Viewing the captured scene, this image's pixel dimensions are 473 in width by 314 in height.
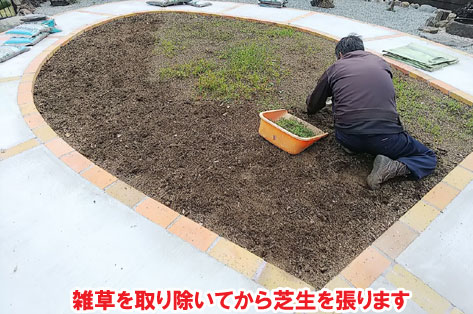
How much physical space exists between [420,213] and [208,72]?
9.24 ft

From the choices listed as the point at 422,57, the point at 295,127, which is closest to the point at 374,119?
the point at 295,127

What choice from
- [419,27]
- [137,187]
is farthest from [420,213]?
[419,27]

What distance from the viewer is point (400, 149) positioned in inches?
91.4

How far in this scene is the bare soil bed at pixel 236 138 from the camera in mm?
1978

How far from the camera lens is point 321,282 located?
1671 millimetres

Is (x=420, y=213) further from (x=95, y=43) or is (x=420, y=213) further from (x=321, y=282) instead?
(x=95, y=43)

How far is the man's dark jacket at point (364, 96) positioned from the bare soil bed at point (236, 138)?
1.25 ft

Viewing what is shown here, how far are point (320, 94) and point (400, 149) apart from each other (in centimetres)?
80

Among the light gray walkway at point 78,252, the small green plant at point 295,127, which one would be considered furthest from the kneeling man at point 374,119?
the light gray walkway at point 78,252

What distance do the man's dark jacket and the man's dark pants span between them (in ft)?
0.18

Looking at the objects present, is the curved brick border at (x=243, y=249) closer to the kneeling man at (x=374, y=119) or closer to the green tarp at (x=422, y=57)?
the kneeling man at (x=374, y=119)

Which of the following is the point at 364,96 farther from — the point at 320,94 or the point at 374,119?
the point at 320,94

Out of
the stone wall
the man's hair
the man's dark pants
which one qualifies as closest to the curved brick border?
the man's dark pants

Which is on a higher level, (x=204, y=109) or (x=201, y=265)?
(x=204, y=109)
